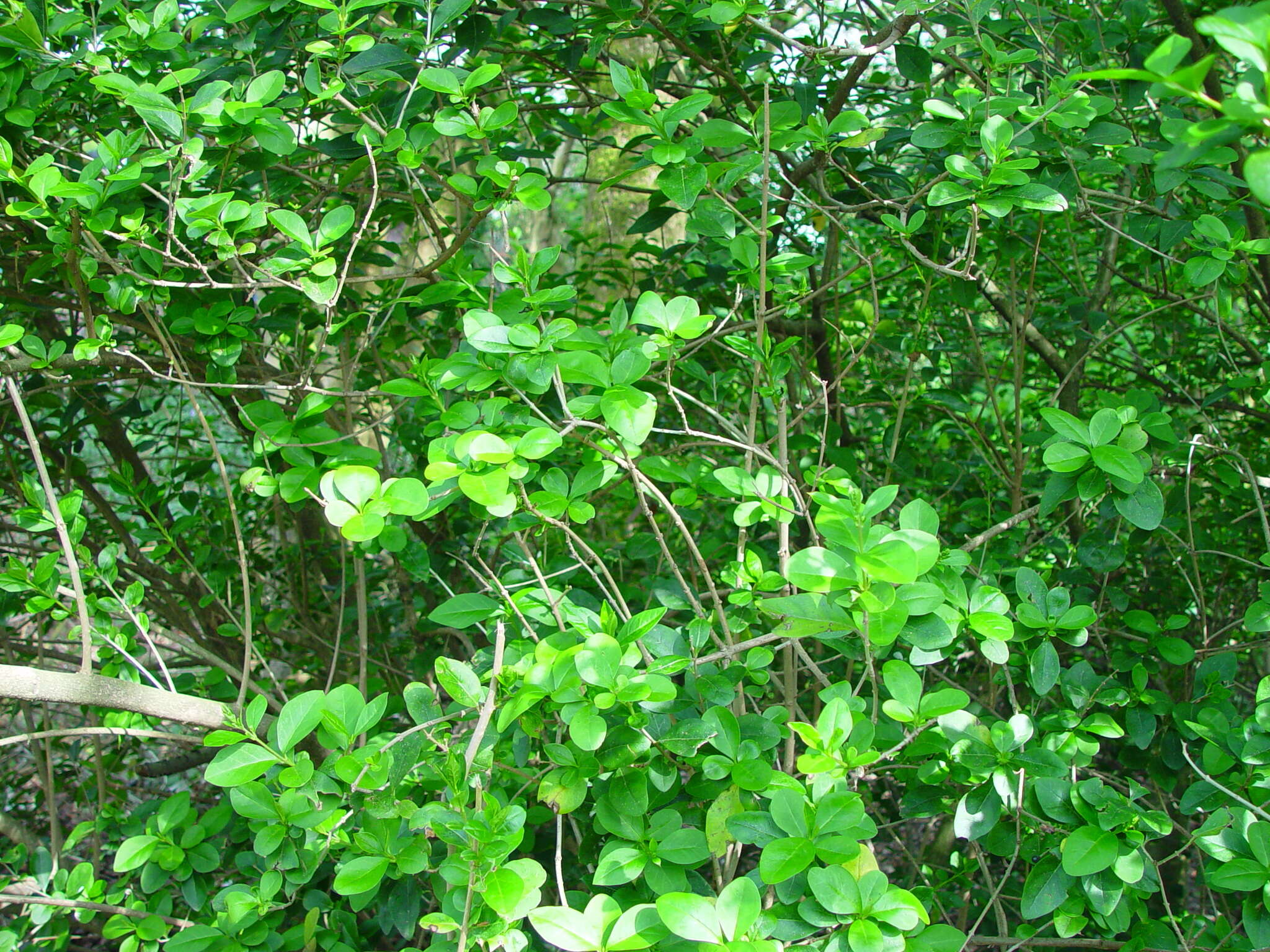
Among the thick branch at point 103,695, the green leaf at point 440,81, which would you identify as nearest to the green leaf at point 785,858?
the thick branch at point 103,695

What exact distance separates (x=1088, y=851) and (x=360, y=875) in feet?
3.30

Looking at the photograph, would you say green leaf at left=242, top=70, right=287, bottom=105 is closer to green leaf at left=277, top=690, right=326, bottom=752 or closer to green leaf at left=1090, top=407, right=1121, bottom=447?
green leaf at left=277, top=690, right=326, bottom=752

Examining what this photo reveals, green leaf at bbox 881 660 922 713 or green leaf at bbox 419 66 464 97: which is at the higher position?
green leaf at bbox 419 66 464 97

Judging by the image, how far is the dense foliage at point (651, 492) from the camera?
4.28ft

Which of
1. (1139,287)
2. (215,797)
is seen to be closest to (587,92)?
(1139,287)

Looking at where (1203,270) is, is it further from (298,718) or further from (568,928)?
(298,718)

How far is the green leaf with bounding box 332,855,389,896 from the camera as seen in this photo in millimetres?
1294

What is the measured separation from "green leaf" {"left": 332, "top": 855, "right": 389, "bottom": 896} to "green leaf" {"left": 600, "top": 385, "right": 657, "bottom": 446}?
0.68 meters

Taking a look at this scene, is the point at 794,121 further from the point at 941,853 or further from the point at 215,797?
the point at 215,797

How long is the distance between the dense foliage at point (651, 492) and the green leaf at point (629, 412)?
1 centimetres

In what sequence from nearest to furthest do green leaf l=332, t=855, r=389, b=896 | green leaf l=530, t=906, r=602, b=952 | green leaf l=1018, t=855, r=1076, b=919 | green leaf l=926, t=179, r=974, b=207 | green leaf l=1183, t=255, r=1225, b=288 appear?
green leaf l=530, t=906, r=602, b=952, green leaf l=332, t=855, r=389, b=896, green leaf l=1018, t=855, r=1076, b=919, green leaf l=926, t=179, r=974, b=207, green leaf l=1183, t=255, r=1225, b=288

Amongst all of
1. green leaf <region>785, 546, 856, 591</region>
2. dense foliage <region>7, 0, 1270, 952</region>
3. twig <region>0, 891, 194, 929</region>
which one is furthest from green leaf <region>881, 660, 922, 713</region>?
twig <region>0, 891, 194, 929</region>

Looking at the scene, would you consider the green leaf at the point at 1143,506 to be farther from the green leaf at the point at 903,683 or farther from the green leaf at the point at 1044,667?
the green leaf at the point at 903,683

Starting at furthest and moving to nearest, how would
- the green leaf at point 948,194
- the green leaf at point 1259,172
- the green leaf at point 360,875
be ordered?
the green leaf at point 948,194 < the green leaf at point 360,875 < the green leaf at point 1259,172
